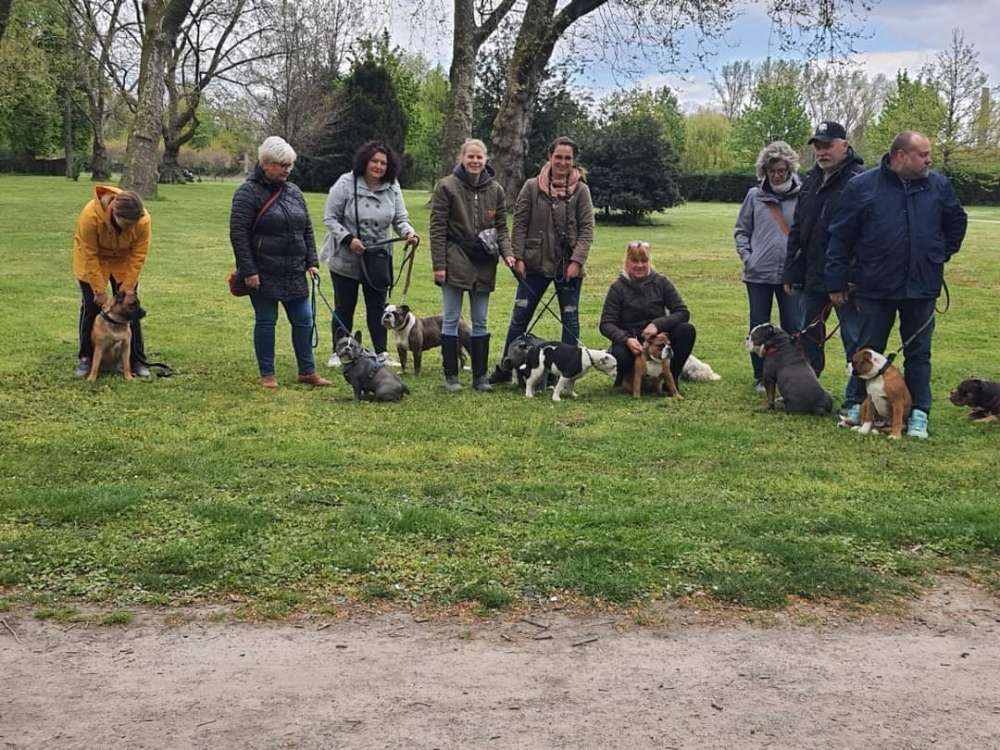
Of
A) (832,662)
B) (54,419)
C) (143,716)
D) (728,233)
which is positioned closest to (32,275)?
(54,419)

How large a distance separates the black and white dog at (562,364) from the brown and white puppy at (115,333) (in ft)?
11.1

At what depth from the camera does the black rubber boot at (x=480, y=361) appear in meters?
7.85

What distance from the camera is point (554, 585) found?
3891 millimetres

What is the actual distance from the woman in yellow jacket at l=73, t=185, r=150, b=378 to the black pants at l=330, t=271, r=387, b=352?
1.66m

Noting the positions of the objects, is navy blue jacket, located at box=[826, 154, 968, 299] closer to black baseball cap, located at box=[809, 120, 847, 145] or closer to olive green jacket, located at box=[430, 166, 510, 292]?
black baseball cap, located at box=[809, 120, 847, 145]

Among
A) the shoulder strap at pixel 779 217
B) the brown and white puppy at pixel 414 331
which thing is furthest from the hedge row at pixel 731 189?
the shoulder strap at pixel 779 217

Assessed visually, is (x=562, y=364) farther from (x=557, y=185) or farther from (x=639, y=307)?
(x=557, y=185)

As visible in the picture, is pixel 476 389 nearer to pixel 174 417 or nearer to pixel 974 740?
pixel 174 417

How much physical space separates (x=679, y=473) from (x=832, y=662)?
2.32 m

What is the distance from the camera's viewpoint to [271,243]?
734cm

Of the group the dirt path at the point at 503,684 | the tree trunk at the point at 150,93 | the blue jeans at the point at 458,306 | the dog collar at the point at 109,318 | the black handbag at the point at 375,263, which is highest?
the tree trunk at the point at 150,93

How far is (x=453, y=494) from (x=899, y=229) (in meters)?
3.58

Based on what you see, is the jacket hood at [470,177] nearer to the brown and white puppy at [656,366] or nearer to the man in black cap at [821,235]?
the brown and white puppy at [656,366]

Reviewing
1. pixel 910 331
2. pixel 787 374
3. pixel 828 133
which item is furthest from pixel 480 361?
pixel 910 331
